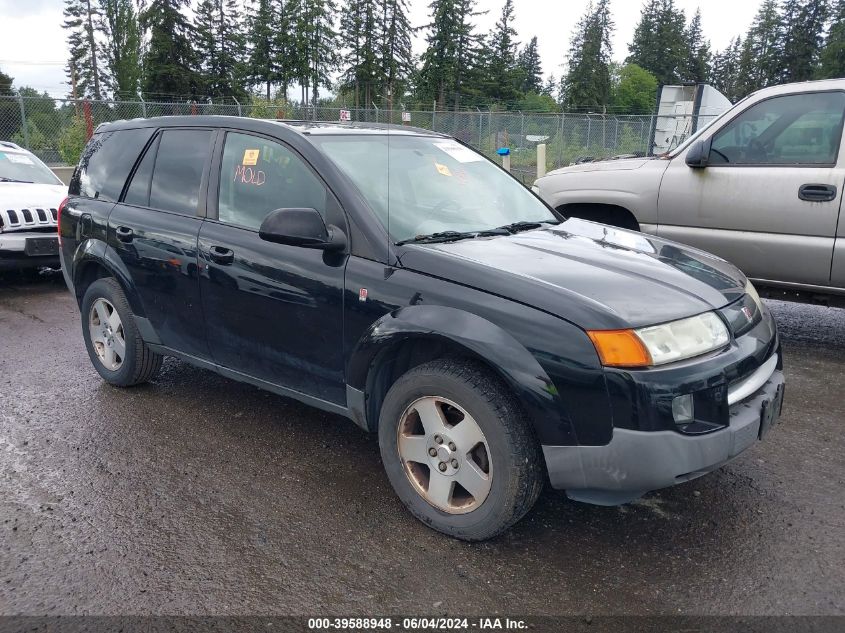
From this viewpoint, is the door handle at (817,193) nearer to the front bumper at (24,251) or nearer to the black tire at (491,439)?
the black tire at (491,439)

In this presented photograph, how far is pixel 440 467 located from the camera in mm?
2928

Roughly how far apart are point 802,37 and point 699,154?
79.1 metres

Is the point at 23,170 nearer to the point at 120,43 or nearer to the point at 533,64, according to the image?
the point at 120,43

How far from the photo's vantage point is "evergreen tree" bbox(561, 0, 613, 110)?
80438 millimetres

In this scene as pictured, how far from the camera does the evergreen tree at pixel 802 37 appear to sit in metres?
69.8

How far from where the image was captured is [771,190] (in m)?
5.16

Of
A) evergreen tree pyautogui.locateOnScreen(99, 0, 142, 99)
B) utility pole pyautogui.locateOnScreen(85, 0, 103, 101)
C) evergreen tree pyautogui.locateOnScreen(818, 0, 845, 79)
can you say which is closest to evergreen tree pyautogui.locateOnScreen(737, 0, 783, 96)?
evergreen tree pyautogui.locateOnScreen(818, 0, 845, 79)

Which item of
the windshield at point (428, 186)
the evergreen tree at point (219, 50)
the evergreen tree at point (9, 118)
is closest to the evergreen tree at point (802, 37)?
the evergreen tree at point (219, 50)

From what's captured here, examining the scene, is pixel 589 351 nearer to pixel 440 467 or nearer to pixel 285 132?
pixel 440 467

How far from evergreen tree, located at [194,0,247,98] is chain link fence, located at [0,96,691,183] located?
36635mm

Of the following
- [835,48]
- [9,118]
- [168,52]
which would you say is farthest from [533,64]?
[9,118]

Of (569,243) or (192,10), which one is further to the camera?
(192,10)

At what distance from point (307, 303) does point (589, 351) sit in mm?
1409

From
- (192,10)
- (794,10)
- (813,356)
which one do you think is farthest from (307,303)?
(794,10)
